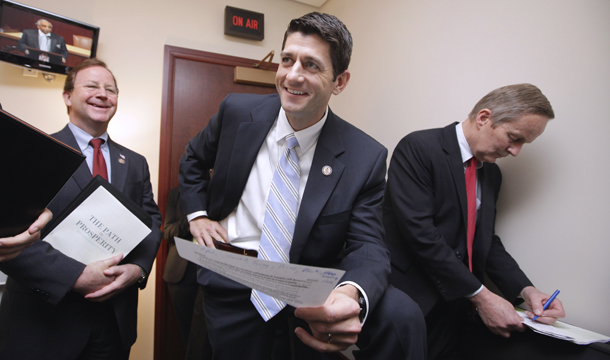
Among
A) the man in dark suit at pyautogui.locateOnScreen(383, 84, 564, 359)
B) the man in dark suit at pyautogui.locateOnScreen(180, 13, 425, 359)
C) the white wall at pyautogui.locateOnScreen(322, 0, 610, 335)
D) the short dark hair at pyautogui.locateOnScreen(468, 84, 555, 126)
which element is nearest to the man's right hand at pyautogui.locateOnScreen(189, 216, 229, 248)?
the man in dark suit at pyautogui.locateOnScreen(180, 13, 425, 359)

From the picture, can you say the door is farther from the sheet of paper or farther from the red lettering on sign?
the sheet of paper

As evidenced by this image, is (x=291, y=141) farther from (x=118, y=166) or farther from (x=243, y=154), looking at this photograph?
(x=118, y=166)

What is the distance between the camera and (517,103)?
1473 millimetres

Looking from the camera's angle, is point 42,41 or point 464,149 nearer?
point 464,149

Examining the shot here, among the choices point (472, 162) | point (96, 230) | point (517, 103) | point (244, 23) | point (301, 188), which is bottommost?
point (96, 230)

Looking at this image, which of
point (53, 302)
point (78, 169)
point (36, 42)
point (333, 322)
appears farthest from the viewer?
point (36, 42)

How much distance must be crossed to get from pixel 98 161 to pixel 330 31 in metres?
1.18

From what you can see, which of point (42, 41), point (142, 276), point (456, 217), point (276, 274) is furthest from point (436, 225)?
point (42, 41)

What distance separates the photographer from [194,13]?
288 cm

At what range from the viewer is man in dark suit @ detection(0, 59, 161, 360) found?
1.19 m

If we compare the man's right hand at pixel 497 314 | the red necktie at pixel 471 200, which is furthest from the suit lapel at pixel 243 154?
the man's right hand at pixel 497 314

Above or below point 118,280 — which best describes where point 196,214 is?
above

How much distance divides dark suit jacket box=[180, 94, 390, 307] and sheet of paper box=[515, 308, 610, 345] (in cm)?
72

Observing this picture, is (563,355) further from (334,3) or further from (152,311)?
(334,3)
